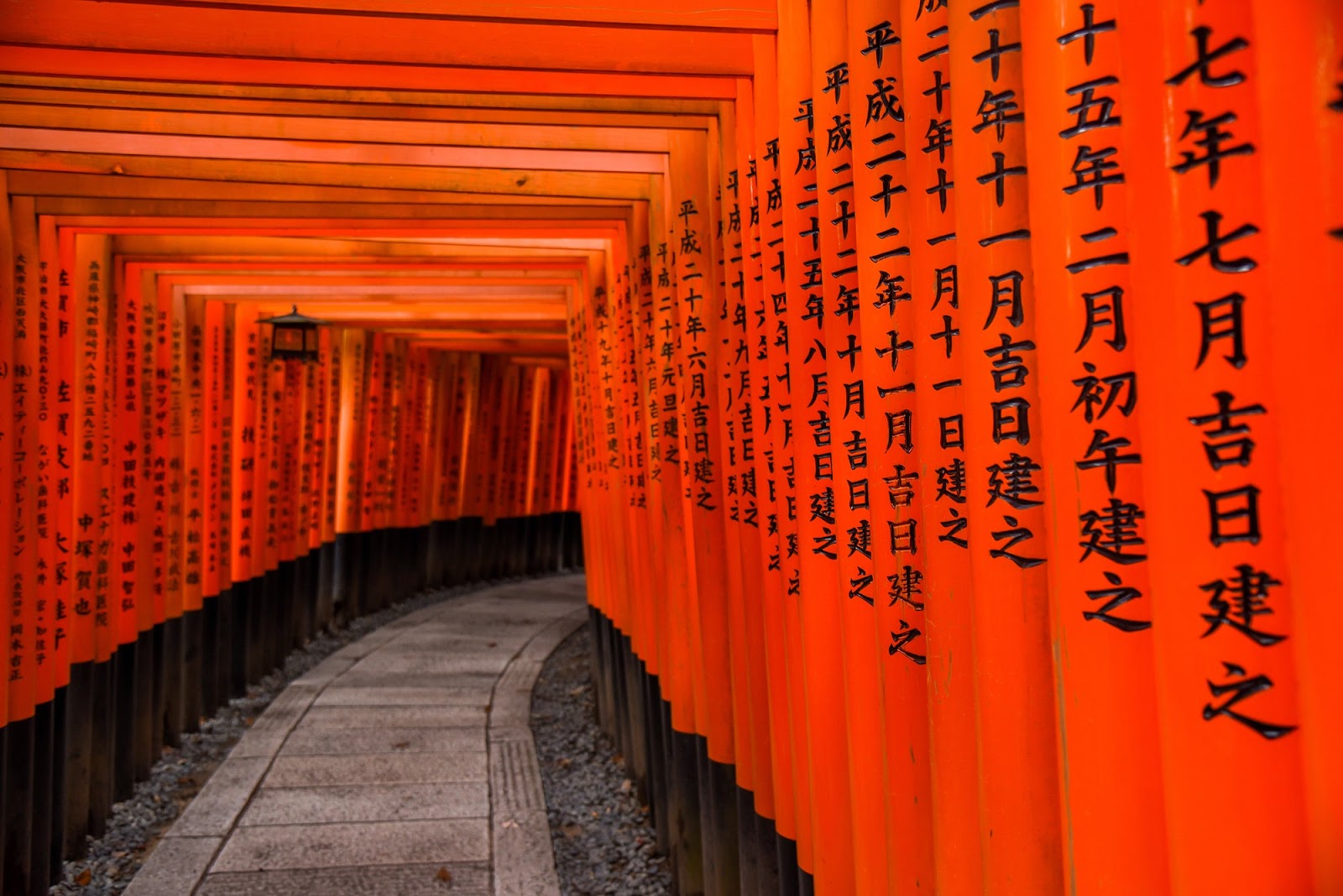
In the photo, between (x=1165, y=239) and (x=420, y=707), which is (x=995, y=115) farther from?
(x=420, y=707)

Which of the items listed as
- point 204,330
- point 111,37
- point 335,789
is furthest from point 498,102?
point 204,330

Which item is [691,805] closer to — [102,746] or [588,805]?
[588,805]

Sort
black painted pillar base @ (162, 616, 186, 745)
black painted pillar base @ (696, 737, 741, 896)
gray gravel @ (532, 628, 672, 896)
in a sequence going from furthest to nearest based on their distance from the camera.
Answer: black painted pillar base @ (162, 616, 186, 745) < gray gravel @ (532, 628, 672, 896) < black painted pillar base @ (696, 737, 741, 896)

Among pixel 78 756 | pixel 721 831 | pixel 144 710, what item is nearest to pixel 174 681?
pixel 144 710

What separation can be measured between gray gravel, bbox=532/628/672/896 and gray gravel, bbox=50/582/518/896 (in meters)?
2.55

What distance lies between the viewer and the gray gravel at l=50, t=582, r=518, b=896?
558 centimetres

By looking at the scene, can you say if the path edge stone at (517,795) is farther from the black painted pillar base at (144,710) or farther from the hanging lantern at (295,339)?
the hanging lantern at (295,339)

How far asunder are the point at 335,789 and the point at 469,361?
9240mm

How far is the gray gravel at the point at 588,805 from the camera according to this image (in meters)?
5.73

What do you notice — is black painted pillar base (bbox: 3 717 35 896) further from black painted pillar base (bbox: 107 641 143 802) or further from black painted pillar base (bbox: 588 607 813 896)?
black painted pillar base (bbox: 588 607 813 896)

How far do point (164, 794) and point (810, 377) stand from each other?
6328mm

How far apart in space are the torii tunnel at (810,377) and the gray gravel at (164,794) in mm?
213

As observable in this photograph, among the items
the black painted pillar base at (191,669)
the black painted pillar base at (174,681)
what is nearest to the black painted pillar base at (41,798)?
Result: the black painted pillar base at (174,681)

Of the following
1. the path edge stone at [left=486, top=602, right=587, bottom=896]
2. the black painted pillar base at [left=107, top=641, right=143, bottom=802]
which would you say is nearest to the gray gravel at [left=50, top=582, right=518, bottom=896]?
the black painted pillar base at [left=107, top=641, right=143, bottom=802]
